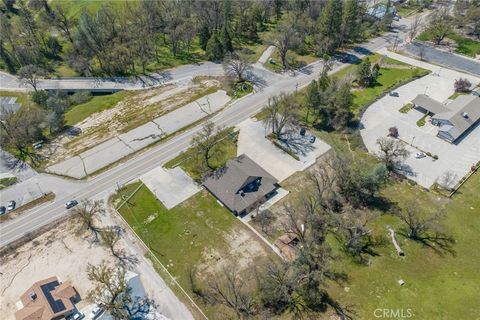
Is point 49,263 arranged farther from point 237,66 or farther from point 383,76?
point 383,76

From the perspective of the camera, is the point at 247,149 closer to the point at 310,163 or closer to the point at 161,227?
the point at 310,163

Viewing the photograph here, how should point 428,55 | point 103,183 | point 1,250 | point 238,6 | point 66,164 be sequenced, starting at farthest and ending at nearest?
point 238,6 → point 428,55 → point 66,164 → point 103,183 → point 1,250

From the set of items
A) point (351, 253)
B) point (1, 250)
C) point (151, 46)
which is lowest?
point (351, 253)

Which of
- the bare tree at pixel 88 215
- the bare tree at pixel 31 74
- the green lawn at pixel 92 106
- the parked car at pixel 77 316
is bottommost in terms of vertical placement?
the parked car at pixel 77 316

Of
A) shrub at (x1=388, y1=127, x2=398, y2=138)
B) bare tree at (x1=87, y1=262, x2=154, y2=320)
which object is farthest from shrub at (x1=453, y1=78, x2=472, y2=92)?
bare tree at (x1=87, y1=262, x2=154, y2=320)

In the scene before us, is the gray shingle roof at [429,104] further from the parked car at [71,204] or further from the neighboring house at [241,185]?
the parked car at [71,204]

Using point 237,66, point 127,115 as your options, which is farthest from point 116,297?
point 237,66

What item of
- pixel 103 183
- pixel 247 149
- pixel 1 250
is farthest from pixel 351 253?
pixel 1 250

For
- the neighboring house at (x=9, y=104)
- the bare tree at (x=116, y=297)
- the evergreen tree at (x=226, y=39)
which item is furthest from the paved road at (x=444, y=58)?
the neighboring house at (x=9, y=104)
